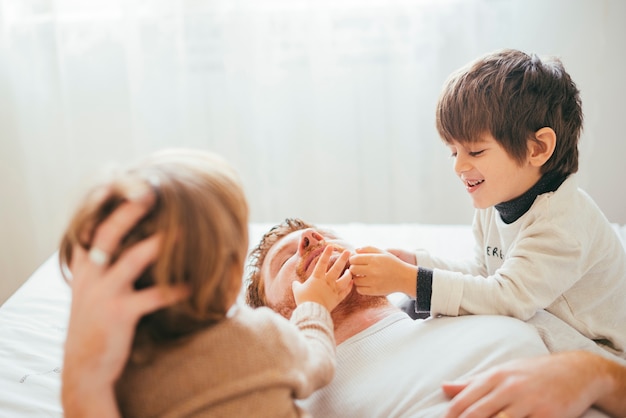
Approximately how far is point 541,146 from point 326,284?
0.59 m

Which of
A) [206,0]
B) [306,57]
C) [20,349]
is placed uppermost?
[206,0]

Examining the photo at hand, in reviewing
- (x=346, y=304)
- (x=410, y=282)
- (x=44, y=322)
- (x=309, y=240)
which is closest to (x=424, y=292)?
(x=410, y=282)

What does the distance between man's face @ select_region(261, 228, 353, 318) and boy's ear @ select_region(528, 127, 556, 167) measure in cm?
47

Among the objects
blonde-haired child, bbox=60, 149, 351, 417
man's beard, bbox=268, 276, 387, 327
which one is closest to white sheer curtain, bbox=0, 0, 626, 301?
man's beard, bbox=268, 276, 387, 327

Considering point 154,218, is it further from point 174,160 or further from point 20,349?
point 20,349

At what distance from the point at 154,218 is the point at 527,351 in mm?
768

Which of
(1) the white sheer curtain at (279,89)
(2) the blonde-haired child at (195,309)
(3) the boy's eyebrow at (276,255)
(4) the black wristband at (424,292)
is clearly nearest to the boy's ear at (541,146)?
(4) the black wristband at (424,292)

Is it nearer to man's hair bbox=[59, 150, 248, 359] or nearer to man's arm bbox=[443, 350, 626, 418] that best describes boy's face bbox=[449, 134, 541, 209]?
man's arm bbox=[443, 350, 626, 418]

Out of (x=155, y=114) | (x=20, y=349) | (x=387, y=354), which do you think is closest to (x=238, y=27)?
(x=155, y=114)

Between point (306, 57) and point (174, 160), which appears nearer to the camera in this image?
point (174, 160)

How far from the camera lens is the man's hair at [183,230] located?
89cm

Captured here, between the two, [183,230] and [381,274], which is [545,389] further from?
[183,230]

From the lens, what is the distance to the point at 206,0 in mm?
2807

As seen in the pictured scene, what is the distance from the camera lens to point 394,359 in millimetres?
1336
